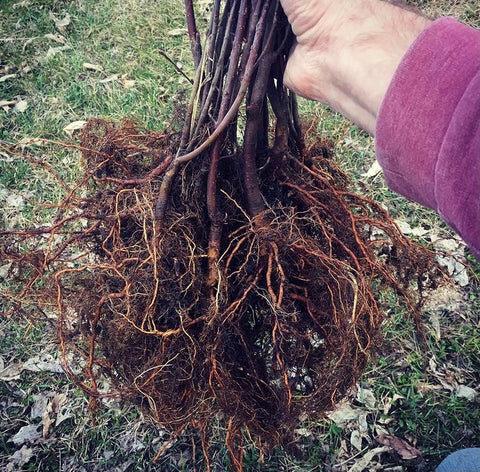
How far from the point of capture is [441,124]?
1055 mm

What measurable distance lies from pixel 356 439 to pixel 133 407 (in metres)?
1.00

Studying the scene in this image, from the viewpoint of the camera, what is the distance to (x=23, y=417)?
2242 mm

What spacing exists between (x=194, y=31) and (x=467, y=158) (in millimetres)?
1019

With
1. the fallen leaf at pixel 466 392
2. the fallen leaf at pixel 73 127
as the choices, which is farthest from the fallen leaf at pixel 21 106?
the fallen leaf at pixel 466 392

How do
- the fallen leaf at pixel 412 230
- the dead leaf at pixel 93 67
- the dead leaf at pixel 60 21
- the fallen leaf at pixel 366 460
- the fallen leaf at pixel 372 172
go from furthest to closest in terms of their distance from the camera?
1. the dead leaf at pixel 60 21
2. the dead leaf at pixel 93 67
3. the fallen leaf at pixel 372 172
4. the fallen leaf at pixel 412 230
5. the fallen leaf at pixel 366 460

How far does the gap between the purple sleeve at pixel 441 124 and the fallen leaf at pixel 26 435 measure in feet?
6.36

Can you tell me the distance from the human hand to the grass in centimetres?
57

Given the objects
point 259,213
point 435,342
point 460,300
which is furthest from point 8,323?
point 460,300

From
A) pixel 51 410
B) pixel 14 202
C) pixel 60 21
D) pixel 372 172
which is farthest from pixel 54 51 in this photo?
pixel 51 410

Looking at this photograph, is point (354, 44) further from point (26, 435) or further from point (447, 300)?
point (26, 435)

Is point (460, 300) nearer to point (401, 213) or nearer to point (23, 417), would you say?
point (401, 213)

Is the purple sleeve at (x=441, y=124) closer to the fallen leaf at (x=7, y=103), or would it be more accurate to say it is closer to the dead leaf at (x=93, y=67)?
the dead leaf at (x=93, y=67)

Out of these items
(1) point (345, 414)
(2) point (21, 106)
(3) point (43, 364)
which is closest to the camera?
(1) point (345, 414)

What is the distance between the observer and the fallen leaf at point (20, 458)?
2.11 meters
